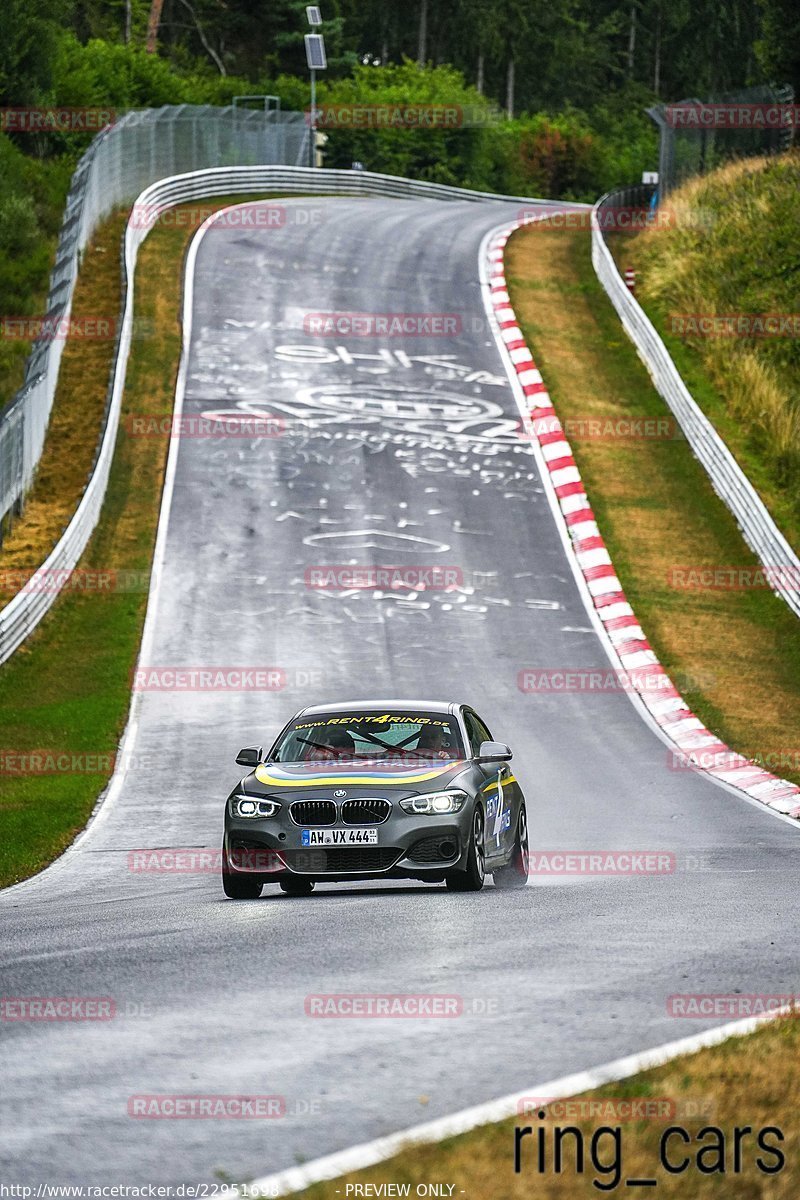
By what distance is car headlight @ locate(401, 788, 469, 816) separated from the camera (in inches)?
422

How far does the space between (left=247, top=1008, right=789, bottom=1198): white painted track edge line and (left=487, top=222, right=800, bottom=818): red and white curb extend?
944 centimetres

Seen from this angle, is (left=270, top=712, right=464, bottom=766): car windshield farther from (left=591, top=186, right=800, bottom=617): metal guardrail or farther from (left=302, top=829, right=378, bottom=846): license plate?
(left=591, top=186, right=800, bottom=617): metal guardrail

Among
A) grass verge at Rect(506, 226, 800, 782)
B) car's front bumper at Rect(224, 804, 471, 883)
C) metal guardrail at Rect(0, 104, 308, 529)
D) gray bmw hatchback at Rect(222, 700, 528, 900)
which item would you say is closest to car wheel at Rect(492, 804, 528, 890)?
gray bmw hatchback at Rect(222, 700, 528, 900)

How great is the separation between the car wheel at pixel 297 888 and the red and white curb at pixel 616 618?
5596mm

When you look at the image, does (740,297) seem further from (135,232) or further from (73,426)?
(135,232)

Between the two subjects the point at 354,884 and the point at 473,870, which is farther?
the point at 354,884

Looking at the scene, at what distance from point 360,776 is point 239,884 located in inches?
40.8

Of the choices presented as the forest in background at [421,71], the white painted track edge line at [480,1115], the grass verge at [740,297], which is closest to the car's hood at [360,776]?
the white painted track edge line at [480,1115]

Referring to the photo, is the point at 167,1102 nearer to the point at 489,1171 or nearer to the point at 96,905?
the point at 489,1171

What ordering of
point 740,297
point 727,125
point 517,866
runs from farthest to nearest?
point 727,125 < point 740,297 < point 517,866

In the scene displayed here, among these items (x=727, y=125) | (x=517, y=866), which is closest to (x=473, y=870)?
(x=517, y=866)

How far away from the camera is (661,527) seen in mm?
27688

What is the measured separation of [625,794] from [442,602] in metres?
8.49

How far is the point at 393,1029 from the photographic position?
6578 millimetres
